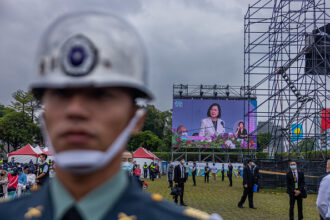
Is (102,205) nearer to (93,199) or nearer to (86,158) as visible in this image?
(93,199)

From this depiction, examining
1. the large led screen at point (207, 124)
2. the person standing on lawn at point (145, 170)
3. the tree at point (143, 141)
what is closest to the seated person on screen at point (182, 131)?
the large led screen at point (207, 124)

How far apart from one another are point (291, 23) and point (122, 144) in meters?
25.4

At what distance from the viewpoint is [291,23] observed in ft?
80.6

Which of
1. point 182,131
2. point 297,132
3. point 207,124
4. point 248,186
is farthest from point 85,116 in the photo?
point 207,124

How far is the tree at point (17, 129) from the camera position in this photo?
5388 centimetres

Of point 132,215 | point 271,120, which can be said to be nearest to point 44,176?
point 132,215

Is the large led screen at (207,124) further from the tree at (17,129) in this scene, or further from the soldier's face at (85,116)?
the soldier's face at (85,116)

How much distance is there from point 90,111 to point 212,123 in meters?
44.6

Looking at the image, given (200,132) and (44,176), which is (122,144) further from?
(200,132)

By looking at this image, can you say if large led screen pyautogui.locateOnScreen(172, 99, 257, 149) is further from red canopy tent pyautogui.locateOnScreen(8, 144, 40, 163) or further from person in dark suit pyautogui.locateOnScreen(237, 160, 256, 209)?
person in dark suit pyautogui.locateOnScreen(237, 160, 256, 209)

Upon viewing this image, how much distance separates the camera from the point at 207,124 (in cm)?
Result: 4522

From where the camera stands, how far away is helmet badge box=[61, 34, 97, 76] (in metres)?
1.10

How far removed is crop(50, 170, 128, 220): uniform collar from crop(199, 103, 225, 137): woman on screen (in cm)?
4386

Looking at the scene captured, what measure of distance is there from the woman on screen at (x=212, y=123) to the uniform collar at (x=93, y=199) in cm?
4386
